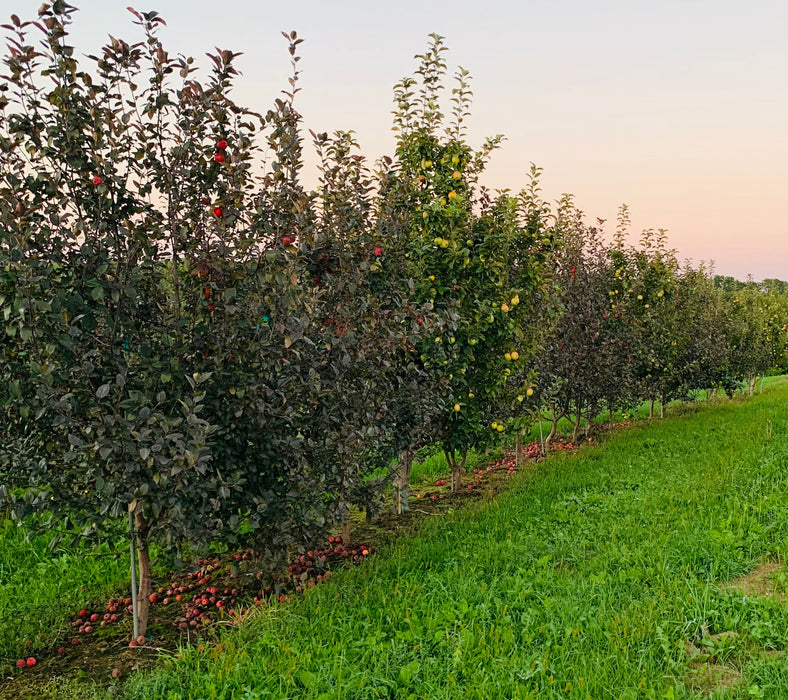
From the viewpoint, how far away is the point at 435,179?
6590mm

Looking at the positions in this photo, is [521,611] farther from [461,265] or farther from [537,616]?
[461,265]

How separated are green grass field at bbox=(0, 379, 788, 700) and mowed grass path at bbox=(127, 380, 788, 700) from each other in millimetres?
11

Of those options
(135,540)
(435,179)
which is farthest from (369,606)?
(435,179)

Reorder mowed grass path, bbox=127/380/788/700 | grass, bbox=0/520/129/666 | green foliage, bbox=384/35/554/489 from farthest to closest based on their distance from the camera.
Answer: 1. green foliage, bbox=384/35/554/489
2. grass, bbox=0/520/129/666
3. mowed grass path, bbox=127/380/788/700

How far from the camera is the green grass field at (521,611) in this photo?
9.76 ft

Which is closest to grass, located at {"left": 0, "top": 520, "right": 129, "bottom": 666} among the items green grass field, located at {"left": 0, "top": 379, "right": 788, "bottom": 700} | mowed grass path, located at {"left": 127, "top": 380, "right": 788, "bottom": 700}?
green grass field, located at {"left": 0, "top": 379, "right": 788, "bottom": 700}

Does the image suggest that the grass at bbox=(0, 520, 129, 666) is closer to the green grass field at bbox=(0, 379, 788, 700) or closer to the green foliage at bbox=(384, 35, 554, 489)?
the green grass field at bbox=(0, 379, 788, 700)

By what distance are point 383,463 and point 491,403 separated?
2.24 meters

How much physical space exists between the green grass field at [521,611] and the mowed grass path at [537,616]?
0.04 feet

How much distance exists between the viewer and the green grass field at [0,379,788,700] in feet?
9.76

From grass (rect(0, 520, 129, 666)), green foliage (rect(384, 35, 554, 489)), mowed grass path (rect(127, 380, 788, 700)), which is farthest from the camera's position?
green foliage (rect(384, 35, 554, 489))

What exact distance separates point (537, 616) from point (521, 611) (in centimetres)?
16

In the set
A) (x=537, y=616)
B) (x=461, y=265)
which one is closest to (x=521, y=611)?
(x=537, y=616)

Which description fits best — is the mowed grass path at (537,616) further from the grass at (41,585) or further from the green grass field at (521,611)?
the grass at (41,585)
